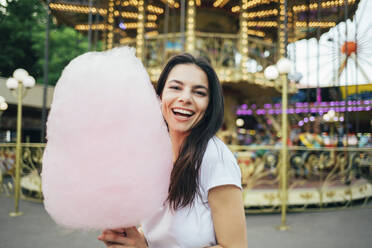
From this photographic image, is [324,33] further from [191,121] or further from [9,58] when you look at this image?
[9,58]

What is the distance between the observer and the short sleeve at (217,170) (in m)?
0.83

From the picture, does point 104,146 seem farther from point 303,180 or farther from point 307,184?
point 307,184

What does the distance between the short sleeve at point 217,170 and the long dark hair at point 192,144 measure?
2cm

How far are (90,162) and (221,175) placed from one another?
385mm

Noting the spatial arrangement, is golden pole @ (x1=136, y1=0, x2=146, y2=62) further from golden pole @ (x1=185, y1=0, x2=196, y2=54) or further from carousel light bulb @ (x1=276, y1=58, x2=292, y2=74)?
carousel light bulb @ (x1=276, y1=58, x2=292, y2=74)

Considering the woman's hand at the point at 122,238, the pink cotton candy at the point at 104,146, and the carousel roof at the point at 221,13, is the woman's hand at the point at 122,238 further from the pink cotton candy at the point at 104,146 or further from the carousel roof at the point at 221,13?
the carousel roof at the point at 221,13

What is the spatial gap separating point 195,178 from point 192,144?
4.8 inches

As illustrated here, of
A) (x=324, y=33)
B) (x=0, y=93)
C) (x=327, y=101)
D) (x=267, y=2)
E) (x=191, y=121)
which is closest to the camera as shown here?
(x=191, y=121)

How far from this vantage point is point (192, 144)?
3.11 feet

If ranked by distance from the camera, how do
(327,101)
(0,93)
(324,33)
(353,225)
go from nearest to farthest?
(353,225) → (324,33) → (0,93) → (327,101)

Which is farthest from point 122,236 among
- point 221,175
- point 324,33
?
point 324,33

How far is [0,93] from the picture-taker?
1152 cm

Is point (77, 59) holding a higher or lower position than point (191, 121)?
higher

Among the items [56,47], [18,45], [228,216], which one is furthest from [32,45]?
[228,216]
